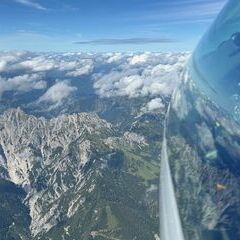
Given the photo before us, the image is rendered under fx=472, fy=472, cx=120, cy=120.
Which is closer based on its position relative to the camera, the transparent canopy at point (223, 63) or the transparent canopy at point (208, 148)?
the transparent canopy at point (208, 148)

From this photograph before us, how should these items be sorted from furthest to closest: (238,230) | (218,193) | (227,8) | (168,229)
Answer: (227,8), (168,229), (218,193), (238,230)

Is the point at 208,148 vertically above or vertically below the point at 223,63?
below

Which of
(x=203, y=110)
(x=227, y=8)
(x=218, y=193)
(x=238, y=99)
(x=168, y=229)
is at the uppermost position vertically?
(x=227, y=8)

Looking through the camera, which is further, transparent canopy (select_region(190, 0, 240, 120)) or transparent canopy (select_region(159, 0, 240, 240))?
transparent canopy (select_region(190, 0, 240, 120))

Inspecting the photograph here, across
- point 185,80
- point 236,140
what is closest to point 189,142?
point 236,140

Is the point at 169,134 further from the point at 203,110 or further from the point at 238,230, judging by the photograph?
the point at 238,230

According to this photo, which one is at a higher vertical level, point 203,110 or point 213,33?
point 213,33

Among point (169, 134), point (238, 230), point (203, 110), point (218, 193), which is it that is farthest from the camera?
point (169, 134)

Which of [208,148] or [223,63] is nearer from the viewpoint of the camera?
[208,148]
